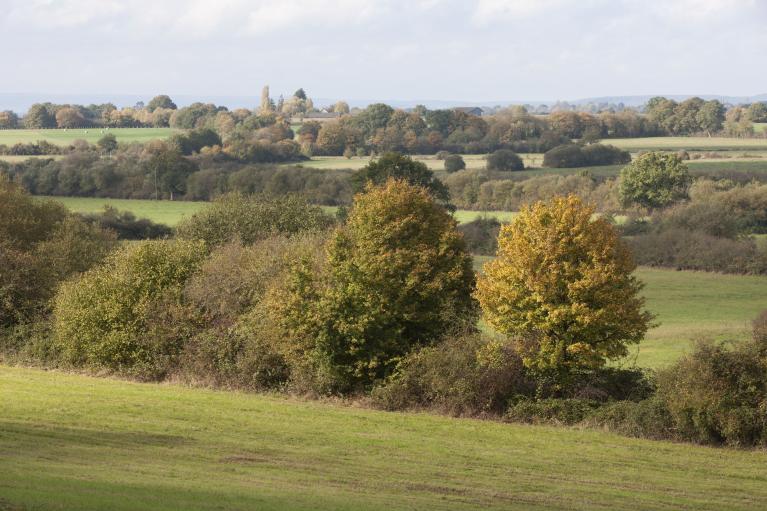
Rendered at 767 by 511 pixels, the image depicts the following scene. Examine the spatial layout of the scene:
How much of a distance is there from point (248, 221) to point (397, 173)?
117 ft

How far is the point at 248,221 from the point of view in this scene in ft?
190

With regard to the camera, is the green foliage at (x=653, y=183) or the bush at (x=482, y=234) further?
the green foliage at (x=653, y=183)

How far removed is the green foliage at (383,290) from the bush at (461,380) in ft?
5.26

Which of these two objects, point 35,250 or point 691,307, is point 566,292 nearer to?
point 35,250

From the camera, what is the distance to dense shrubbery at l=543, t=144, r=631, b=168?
6083 inches

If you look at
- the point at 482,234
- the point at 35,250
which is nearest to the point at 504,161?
the point at 482,234

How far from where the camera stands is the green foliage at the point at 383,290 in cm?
3844

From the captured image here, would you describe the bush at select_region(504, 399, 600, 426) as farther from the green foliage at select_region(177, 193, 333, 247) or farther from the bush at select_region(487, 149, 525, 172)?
the bush at select_region(487, 149, 525, 172)

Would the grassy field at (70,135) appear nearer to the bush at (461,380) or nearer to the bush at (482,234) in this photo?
the bush at (482,234)

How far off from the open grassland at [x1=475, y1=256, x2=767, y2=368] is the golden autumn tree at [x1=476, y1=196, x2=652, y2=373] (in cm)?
954

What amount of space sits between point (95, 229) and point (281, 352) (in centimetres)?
2171

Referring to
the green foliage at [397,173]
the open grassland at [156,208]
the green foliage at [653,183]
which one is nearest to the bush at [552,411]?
the green foliage at [397,173]

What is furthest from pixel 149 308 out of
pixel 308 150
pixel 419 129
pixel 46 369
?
pixel 419 129

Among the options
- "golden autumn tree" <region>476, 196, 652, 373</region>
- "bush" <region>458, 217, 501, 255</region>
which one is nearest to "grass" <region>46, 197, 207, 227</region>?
"bush" <region>458, 217, 501, 255</region>
